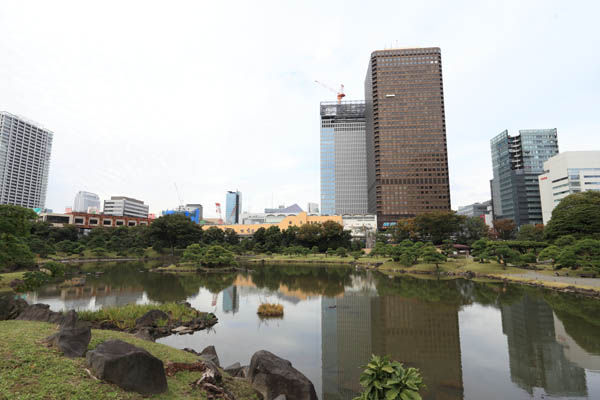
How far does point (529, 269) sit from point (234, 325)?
38909mm

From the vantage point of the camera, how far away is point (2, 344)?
664 cm

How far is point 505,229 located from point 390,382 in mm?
98233

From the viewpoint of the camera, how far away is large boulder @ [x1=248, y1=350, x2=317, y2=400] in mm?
7699

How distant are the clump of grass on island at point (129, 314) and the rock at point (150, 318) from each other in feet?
0.80

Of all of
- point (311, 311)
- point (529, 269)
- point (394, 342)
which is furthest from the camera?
point (529, 269)

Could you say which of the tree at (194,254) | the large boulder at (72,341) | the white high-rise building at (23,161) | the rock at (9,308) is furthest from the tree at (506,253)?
the white high-rise building at (23,161)

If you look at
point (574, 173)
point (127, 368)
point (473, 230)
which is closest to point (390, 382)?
point (127, 368)

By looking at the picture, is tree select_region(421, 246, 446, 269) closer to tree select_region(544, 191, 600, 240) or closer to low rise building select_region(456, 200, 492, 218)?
tree select_region(544, 191, 600, 240)

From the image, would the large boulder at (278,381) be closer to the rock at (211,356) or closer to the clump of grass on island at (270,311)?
the rock at (211,356)

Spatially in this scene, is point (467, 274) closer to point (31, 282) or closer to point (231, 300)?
point (231, 300)

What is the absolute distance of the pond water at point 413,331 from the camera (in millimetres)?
10500

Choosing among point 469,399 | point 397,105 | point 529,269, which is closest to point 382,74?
point 397,105

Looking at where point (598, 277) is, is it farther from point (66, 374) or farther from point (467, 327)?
point (66, 374)

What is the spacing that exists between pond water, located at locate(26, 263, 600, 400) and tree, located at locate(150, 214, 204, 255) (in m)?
30.0
